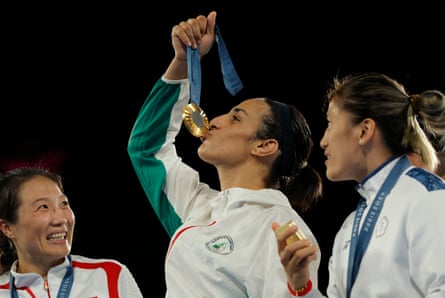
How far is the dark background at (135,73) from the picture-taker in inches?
185

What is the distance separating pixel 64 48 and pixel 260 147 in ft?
7.77

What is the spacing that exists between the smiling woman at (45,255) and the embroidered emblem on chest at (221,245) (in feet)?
1.72

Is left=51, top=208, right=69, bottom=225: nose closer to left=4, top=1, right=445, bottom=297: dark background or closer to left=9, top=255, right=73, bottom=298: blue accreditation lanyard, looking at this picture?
left=9, top=255, right=73, bottom=298: blue accreditation lanyard

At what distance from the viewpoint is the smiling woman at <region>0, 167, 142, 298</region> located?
3203mm

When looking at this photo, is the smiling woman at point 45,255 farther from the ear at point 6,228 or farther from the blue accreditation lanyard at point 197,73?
the blue accreditation lanyard at point 197,73

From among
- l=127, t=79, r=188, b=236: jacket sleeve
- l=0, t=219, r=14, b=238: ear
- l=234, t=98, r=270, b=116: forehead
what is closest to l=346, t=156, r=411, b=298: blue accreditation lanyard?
l=234, t=98, r=270, b=116: forehead

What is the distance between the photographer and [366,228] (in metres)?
2.31

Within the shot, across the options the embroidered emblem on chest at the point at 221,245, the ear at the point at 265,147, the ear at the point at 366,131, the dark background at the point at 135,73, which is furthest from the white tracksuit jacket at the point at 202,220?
the dark background at the point at 135,73

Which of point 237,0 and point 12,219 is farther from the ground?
point 237,0

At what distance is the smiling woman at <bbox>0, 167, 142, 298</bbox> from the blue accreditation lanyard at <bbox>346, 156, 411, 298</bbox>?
115 cm

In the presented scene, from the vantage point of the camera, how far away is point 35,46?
5.15m

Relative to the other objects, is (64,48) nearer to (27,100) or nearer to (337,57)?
(27,100)

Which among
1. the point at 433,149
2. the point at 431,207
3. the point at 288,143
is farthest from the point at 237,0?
the point at 431,207

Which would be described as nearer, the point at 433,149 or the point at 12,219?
the point at 433,149
